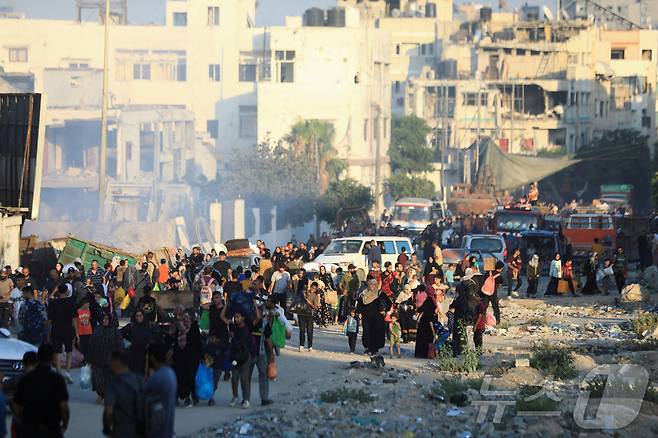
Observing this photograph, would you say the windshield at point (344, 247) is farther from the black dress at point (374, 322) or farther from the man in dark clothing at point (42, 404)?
the man in dark clothing at point (42, 404)

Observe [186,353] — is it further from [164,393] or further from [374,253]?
[374,253]

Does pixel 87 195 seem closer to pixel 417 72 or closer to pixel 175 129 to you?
pixel 175 129

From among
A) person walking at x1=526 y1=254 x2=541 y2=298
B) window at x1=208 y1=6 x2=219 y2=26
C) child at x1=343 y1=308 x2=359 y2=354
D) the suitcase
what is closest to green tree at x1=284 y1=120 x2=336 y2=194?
window at x1=208 y1=6 x2=219 y2=26

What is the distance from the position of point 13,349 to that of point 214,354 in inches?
90.3

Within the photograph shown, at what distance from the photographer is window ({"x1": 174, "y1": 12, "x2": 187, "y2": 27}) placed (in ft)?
317

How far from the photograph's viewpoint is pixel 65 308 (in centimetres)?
1906

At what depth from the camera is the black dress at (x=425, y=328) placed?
22.8m

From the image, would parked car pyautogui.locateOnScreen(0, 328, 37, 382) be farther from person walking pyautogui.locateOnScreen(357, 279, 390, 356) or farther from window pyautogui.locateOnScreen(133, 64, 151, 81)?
window pyautogui.locateOnScreen(133, 64, 151, 81)

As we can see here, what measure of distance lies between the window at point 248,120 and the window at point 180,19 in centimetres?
791

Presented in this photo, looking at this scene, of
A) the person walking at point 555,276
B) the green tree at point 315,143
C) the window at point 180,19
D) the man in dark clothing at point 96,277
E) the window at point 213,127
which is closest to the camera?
the man in dark clothing at point 96,277

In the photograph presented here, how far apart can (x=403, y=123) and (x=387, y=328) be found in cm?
8584

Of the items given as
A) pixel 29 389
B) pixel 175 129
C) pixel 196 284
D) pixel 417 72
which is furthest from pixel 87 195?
pixel 417 72

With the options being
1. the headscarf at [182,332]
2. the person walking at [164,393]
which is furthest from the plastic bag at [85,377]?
the person walking at [164,393]

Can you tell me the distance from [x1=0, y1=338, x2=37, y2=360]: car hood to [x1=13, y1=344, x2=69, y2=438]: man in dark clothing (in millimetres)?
4994
